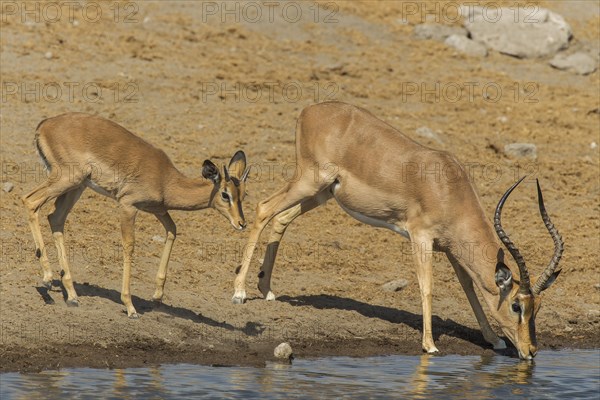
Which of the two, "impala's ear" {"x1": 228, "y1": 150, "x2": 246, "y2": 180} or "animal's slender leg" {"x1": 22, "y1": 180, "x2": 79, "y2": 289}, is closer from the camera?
"animal's slender leg" {"x1": 22, "y1": 180, "x2": 79, "y2": 289}

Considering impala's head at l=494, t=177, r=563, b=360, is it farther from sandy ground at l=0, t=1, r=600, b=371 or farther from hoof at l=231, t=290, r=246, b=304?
hoof at l=231, t=290, r=246, b=304

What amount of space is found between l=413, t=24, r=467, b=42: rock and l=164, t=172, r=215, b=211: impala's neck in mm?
12072

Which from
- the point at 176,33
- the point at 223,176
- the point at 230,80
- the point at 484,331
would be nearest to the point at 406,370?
the point at 484,331

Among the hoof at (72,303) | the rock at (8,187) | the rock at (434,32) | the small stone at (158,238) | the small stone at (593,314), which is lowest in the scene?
the small stone at (593,314)

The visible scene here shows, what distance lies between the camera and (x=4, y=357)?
9.62 metres

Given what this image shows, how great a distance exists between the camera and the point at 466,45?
22531 millimetres

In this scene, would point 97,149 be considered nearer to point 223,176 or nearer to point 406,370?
point 223,176

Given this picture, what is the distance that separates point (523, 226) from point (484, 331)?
12.7ft

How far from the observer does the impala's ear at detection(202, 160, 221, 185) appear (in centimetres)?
1127

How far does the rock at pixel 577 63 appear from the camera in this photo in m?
22.1

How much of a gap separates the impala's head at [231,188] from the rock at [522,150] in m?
7.28

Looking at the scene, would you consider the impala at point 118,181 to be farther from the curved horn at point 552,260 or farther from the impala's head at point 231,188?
the curved horn at point 552,260

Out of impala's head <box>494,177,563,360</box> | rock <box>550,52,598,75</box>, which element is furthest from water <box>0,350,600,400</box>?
rock <box>550,52,598,75</box>

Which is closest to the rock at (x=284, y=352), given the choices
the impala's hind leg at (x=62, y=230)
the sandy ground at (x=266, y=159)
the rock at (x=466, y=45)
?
the sandy ground at (x=266, y=159)
